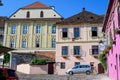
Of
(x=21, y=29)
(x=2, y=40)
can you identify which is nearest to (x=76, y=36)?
(x=21, y=29)

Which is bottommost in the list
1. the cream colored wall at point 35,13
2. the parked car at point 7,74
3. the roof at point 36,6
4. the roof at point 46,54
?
the parked car at point 7,74

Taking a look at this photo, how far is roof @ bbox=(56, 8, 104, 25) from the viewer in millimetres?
47250

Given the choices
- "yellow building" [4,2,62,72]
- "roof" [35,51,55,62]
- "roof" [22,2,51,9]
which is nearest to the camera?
"roof" [35,51,55,62]

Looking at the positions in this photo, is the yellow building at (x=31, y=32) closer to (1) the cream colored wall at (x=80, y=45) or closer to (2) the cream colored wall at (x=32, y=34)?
(2) the cream colored wall at (x=32, y=34)

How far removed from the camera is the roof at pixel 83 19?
47.2 meters

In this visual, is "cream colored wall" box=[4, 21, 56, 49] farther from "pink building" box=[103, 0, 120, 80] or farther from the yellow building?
"pink building" box=[103, 0, 120, 80]

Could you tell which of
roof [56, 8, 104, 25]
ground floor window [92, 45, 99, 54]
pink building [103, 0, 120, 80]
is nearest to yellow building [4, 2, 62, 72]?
roof [56, 8, 104, 25]

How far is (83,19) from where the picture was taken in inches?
1886

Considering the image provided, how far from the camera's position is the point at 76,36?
154 ft

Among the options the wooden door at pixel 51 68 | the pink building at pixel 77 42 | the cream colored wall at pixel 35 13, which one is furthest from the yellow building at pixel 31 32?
the wooden door at pixel 51 68

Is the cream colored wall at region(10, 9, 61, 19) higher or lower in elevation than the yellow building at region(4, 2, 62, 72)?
higher

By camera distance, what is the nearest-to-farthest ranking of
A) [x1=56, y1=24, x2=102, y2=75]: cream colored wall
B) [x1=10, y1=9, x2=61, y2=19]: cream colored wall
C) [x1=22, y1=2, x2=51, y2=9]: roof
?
[x1=56, y1=24, x2=102, y2=75]: cream colored wall → [x1=10, y1=9, x2=61, y2=19]: cream colored wall → [x1=22, y1=2, x2=51, y2=9]: roof

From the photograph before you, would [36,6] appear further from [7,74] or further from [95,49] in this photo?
[7,74]

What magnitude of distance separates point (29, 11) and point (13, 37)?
713 centimetres
